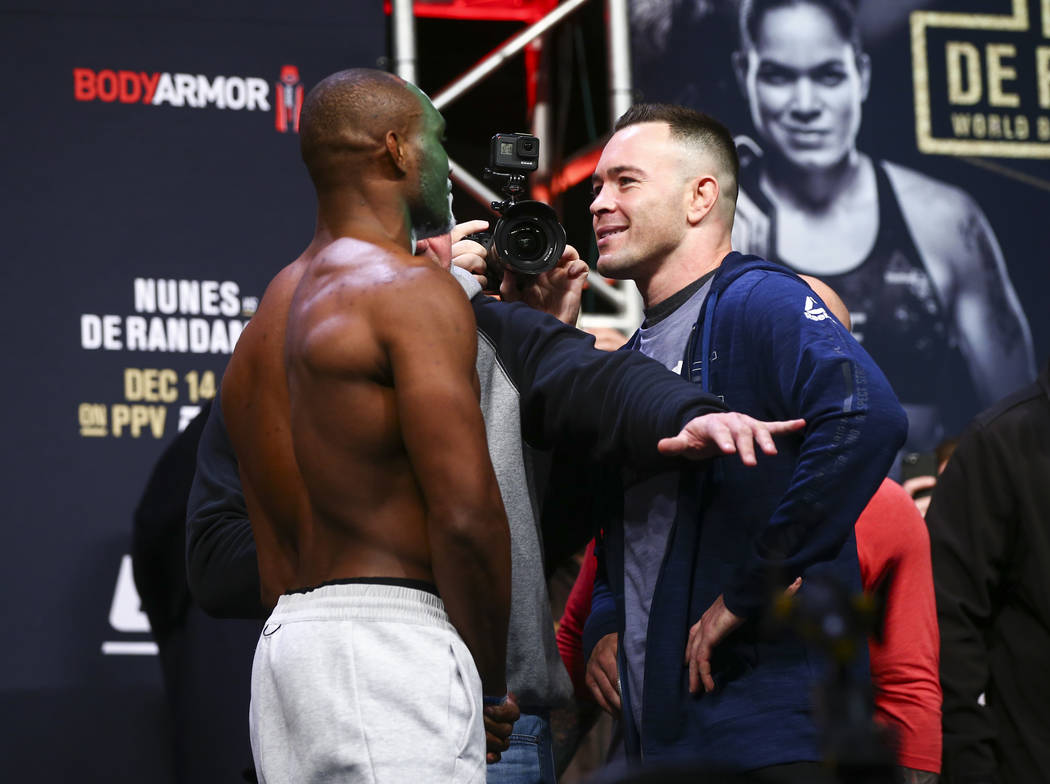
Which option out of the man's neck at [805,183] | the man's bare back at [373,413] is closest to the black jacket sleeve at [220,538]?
the man's bare back at [373,413]

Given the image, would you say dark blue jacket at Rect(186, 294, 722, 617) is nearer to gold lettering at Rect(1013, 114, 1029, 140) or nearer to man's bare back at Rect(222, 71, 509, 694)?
man's bare back at Rect(222, 71, 509, 694)

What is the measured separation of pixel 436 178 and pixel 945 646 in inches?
57.6

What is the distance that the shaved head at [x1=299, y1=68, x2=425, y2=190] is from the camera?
2189mm

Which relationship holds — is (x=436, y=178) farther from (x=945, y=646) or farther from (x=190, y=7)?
(x=190, y=7)

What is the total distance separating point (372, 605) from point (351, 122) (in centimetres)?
75

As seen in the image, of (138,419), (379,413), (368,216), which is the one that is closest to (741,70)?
(138,419)

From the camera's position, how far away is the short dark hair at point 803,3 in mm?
5258

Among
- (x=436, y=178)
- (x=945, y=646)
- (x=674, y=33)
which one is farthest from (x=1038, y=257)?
(x=436, y=178)

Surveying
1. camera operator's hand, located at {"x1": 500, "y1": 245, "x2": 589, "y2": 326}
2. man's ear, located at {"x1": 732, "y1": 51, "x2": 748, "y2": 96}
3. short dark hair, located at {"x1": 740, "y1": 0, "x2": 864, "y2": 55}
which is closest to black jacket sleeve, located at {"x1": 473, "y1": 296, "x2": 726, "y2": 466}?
camera operator's hand, located at {"x1": 500, "y1": 245, "x2": 589, "y2": 326}

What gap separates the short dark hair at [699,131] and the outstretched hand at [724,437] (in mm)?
821

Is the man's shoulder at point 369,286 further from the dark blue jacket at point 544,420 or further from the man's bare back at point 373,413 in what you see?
the dark blue jacket at point 544,420

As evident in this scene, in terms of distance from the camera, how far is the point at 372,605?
1974 mm

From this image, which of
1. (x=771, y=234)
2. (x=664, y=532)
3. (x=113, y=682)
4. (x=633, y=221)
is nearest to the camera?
(x=664, y=532)

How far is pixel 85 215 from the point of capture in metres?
4.62
